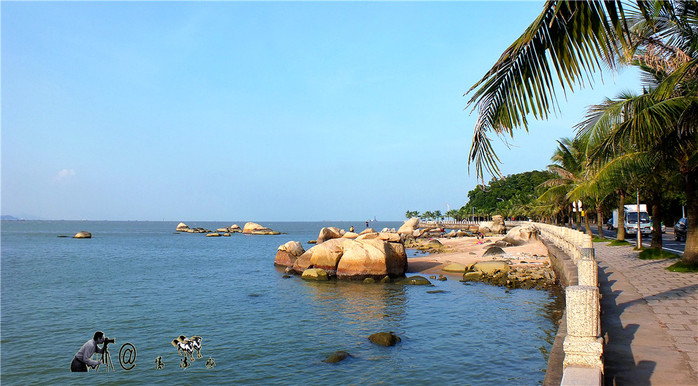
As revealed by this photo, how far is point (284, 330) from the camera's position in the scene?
1656 centimetres

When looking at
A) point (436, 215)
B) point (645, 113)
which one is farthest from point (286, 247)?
point (436, 215)

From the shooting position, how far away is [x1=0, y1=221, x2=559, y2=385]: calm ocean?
1200cm

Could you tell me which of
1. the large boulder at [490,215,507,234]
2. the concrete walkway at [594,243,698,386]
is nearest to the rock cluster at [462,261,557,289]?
the concrete walkway at [594,243,698,386]

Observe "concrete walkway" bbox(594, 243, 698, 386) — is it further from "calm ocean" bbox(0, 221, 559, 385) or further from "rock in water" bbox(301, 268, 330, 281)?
"rock in water" bbox(301, 268, 330, 281)

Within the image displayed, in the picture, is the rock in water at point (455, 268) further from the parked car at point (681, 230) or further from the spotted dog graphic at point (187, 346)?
the spotted dog graphic at point (187, 346)

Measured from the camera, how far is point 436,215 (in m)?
161

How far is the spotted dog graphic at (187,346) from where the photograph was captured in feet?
45.3

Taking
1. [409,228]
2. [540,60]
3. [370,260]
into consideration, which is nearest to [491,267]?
[370,260]

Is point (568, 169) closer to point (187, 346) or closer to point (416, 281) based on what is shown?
point (416, 281)

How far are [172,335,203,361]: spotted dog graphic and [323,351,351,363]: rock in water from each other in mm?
3897

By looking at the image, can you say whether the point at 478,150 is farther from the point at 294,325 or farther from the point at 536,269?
the point at 536,269

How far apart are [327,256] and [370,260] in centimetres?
311

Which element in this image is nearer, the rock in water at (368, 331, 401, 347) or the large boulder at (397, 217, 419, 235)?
the rock in water at (368, 331, 401, 347)

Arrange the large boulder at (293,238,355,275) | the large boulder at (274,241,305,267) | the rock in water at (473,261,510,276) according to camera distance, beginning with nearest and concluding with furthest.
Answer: the rock in water at (473,261,510,276)
the large boulder at (293,238,355,275)
the large boulder at (274,241,305,267)
